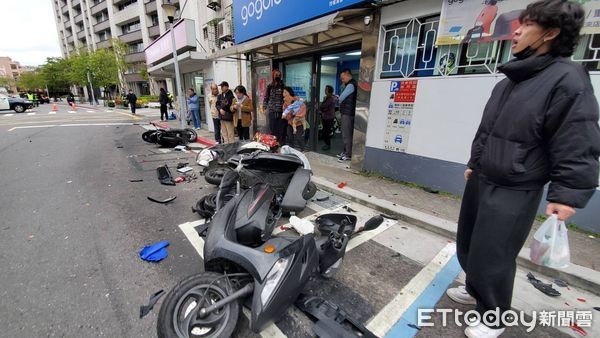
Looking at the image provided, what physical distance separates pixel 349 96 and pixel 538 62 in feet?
14.8

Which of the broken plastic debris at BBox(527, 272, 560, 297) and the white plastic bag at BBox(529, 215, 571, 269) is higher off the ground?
the white plastic bag at BBox(529, 215, 571, 269)

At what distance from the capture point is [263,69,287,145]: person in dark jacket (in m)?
7.23

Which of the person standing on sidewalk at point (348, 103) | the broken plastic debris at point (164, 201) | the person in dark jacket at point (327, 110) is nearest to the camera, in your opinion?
the broken plastic debris at point (164, 201)

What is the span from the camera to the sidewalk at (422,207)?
253cm

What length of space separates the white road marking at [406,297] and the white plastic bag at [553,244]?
3.29 feet

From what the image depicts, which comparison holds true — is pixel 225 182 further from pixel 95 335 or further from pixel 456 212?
pixel 456 212

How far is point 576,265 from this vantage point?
2588 millimetres

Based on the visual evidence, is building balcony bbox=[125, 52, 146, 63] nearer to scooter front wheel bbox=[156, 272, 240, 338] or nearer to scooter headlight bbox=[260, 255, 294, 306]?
scooter front wheel bbox=[156, 272, 240, 338]

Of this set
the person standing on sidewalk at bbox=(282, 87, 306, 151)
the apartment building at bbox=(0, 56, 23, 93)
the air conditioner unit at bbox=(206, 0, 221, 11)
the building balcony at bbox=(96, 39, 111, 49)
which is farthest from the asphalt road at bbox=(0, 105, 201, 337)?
the apartment building at bbox=(0, 56, 23, 93)

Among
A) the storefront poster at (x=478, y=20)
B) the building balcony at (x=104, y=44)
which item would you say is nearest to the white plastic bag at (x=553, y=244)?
the storefront poster at (x=478, y=20)

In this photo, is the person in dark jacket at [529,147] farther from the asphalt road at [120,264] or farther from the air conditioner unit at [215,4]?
the air conditioner unit at [215,4]

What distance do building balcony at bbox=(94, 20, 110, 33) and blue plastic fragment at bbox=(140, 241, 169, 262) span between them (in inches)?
2136

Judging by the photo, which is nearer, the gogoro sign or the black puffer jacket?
the black puffer jacket

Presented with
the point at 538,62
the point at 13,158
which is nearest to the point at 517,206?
the point at 538,62
